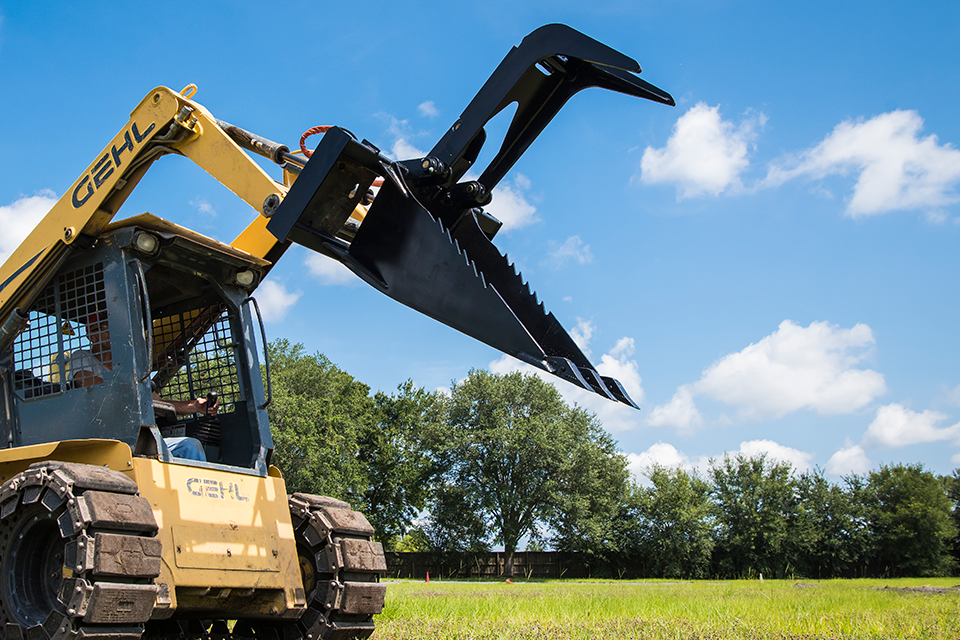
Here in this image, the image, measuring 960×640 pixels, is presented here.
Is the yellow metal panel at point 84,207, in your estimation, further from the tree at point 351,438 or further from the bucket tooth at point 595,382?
the tree at point 351,438

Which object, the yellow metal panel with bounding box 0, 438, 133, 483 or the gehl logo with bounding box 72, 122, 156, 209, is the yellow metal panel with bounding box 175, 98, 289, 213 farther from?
the yellow metal panel with bounding box 0, 438, 133, 483

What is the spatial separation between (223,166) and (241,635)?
3.70 meters

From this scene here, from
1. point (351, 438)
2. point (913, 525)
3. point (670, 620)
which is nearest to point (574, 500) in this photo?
point (351, 438)

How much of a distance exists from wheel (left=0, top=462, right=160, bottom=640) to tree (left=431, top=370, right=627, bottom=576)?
4207cm

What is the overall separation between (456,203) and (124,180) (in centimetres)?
258

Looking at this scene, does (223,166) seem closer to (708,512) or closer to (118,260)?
(118,260)

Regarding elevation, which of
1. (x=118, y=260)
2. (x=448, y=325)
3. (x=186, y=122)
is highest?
(x=186, y=122)

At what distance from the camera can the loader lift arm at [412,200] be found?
470 cm

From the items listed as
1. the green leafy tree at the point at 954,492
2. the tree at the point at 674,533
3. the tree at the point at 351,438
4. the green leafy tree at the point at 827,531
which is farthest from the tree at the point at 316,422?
the green leafy tree at the point at 954,492

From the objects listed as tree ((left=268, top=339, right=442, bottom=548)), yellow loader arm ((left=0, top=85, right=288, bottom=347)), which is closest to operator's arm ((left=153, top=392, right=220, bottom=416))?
yellow loader arm ((left=0, top=85, right=288, bottom=347))

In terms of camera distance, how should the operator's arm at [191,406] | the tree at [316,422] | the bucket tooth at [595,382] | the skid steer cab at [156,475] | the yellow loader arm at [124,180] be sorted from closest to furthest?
1. the skid steer cab at [156,475]
2. the bucket tooth at [595,382]
3. the yellow loader arm at [124,180]
4. the operator's arm at [191,406]
5. the tree at [316,422]

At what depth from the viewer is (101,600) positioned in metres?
4.07

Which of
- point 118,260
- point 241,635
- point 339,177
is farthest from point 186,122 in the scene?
point 241,635

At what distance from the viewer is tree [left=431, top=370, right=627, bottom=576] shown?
45.8m
